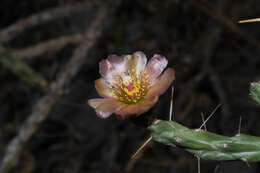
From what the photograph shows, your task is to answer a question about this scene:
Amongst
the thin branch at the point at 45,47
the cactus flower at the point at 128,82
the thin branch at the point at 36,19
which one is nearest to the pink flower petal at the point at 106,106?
the cactus flower at the point at 128,82

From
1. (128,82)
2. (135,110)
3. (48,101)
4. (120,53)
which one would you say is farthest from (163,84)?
(120,53)

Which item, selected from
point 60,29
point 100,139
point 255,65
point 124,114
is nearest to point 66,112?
point 100,139

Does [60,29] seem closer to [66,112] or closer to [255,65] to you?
[66,112]

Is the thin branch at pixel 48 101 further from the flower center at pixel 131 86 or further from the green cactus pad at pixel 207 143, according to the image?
the green cactus pad at pixel 207 143

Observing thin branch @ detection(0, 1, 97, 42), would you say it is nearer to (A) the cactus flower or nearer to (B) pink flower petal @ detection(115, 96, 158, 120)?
(A) the cactus flower

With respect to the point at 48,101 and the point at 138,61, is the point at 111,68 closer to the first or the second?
the point at 138,61

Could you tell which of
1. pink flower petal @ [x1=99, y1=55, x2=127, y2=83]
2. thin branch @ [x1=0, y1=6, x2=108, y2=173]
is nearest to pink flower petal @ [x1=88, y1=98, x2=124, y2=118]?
pink flower petal @ [x1=99, y1=55, x2=127, y2=83]

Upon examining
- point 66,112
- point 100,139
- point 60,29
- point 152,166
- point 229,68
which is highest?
point 60,29
